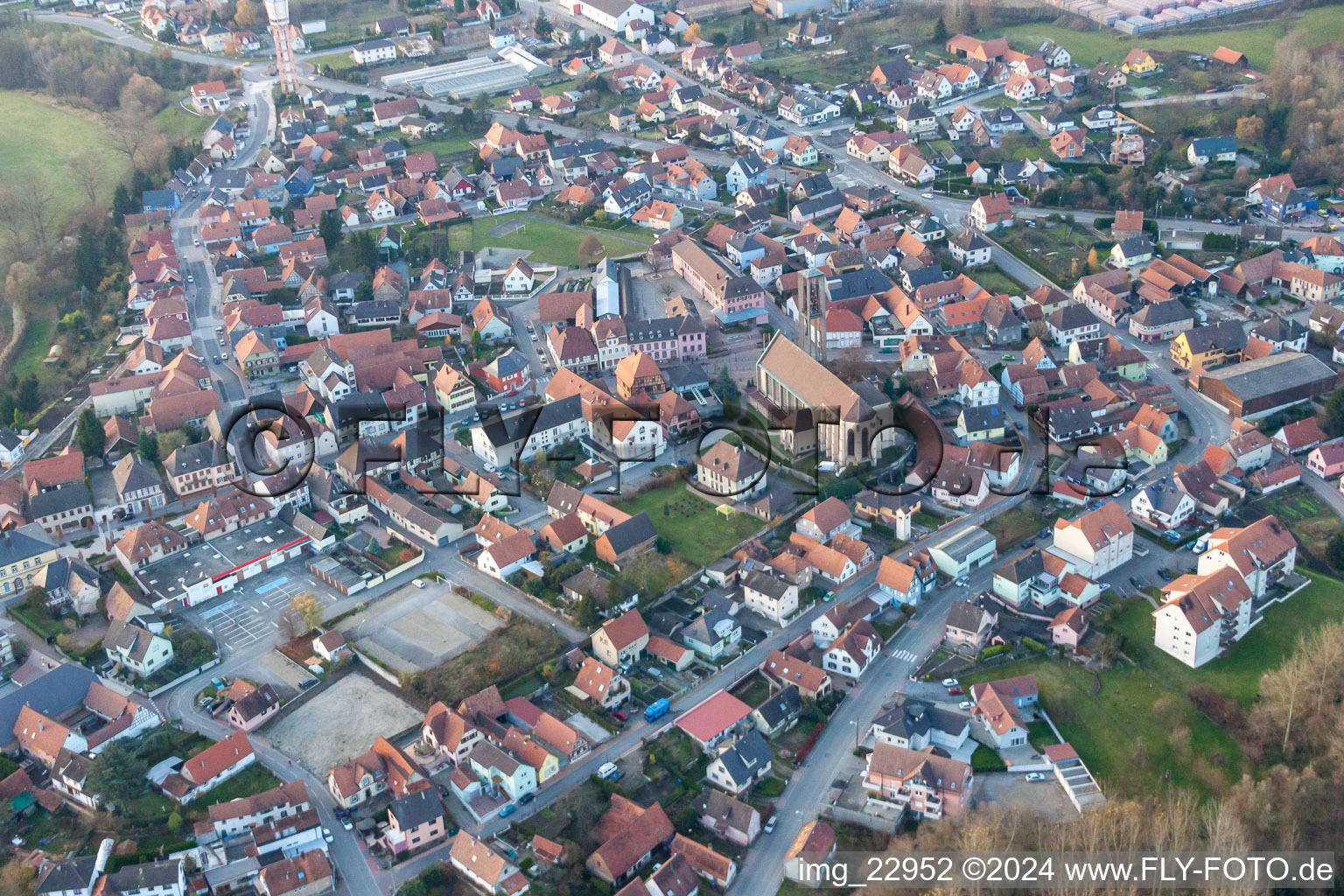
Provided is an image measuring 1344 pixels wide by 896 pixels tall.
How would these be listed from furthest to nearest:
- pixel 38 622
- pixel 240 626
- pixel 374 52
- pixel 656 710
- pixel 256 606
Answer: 1. pixel 374 52
2. pixel 256 606
3. pixel 38 622
4. pixel 240 626
5. pixel 656 710

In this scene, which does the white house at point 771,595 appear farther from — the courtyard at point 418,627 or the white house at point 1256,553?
the white house at point 1256,553

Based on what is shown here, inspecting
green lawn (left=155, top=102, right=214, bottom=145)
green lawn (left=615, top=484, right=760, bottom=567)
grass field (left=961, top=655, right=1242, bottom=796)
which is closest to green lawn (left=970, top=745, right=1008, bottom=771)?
grass field (left=961, top=655, right=1242, bottom=796)

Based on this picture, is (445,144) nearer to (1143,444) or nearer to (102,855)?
(1143,444)

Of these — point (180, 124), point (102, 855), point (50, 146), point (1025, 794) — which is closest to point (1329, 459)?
point (1025, 794)

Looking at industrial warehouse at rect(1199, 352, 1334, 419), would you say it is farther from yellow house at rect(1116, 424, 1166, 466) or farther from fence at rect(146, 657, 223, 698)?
fence at rect(146, 657, 223, 698)

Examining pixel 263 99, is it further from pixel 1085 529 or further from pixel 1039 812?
pixel 1039 812

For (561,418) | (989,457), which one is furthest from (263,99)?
(989,457)
